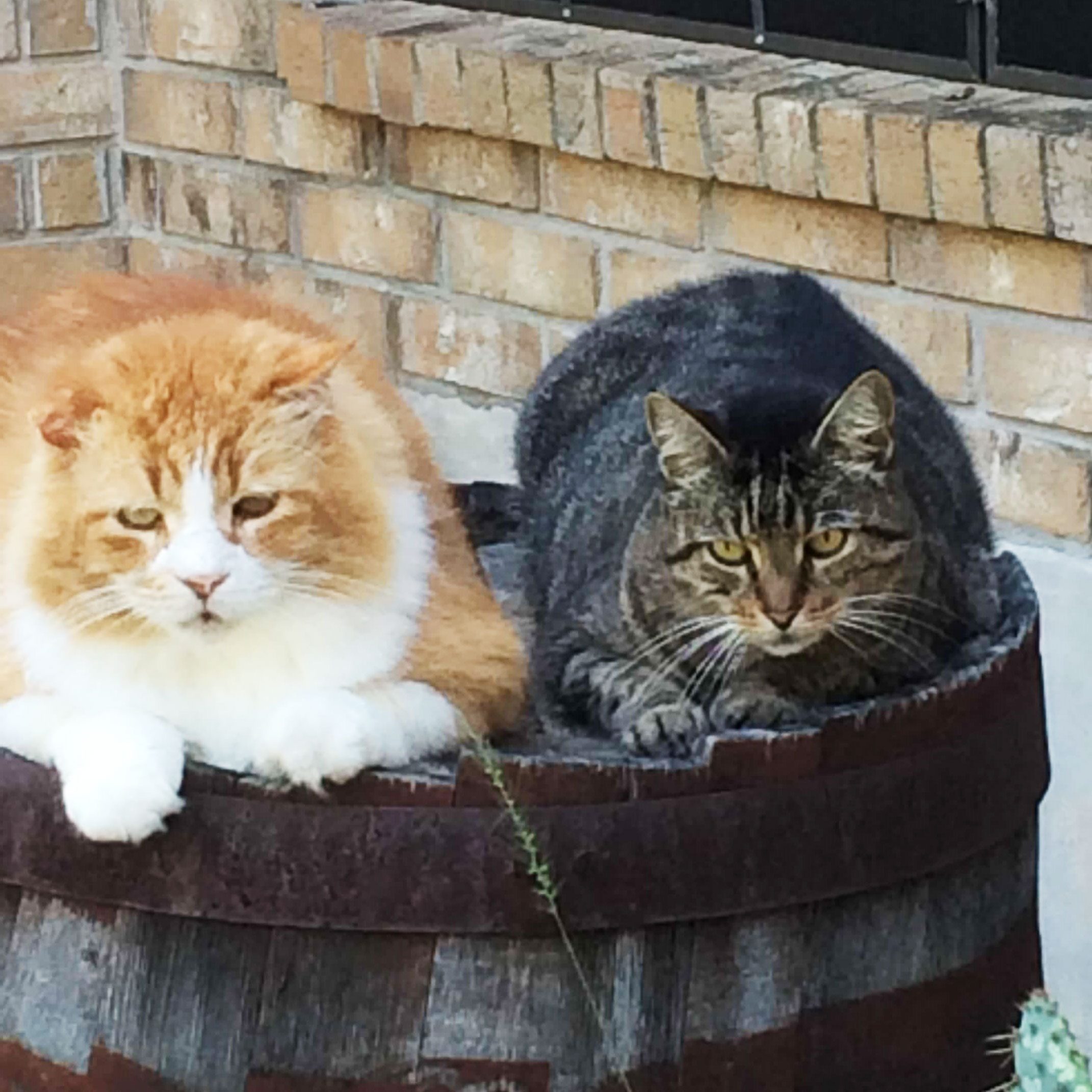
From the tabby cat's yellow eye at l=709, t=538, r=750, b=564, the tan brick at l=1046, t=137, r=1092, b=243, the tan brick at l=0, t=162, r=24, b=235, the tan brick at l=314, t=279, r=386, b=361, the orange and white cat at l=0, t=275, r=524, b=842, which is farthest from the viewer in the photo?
the tan brick at l=0, t=162, r=24, b=235

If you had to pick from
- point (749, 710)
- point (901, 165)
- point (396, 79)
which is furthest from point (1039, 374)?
point (396, 79)

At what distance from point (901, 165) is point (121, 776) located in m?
1.13

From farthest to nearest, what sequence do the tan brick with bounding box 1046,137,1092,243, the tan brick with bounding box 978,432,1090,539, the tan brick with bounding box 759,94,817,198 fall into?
the tan brick with bounding box 759,94,817,198 → the tan brick with bounding box 978,432,1090,539 → the tan brick with bounding box 1046,137,1092,243

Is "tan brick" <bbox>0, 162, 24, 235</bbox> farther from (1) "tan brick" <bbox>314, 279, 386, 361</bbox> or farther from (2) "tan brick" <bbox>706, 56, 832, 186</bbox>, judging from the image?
(2) "tan brick" <bbox>706, 56, 832, 186</bbox>

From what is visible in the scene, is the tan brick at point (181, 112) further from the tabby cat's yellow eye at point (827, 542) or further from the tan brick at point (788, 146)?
the tabby cat's yellow eye at point (827, 542)

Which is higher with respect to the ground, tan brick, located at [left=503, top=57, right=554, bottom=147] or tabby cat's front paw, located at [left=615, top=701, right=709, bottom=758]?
tan brick, located at [left=503, top=57, right=554, bottom=147]

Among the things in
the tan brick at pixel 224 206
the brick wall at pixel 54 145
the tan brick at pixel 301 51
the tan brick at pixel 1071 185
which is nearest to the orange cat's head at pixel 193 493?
the tan brick at pixel 1071 185

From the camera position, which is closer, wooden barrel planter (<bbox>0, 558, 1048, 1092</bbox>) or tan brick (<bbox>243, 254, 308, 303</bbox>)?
wooden barrel planter (<bbox>0, 558, 1048, 1092</bbox>)

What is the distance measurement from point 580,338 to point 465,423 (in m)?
0.62

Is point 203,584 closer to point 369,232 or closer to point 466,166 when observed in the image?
point 466,166

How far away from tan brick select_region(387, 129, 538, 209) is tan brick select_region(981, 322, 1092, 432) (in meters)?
0.60

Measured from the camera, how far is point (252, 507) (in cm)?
132

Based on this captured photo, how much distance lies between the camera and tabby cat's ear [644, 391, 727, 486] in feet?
4.95

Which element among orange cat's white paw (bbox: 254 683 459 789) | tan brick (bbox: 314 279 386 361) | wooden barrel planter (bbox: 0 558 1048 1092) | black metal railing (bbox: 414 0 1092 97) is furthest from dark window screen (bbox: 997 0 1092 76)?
orange cat's white paw (bbox: 254 683 459 789)
